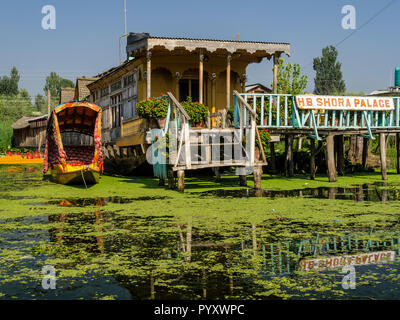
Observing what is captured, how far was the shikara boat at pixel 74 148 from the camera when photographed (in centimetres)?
1491

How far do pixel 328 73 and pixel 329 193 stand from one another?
65100 mm

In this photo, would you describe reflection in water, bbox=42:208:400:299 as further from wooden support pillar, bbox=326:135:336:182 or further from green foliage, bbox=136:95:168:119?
wooden support pillar, bbox=326:135:336:182

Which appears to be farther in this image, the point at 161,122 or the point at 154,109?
the point at 154,109

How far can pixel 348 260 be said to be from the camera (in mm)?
5234

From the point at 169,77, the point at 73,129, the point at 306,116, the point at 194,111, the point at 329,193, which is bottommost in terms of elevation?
the point at 329,193

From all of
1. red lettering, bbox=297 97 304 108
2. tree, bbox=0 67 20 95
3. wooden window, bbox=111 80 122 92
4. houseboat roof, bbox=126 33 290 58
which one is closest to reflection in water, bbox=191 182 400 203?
red lettering, bbox=297 97 304 108

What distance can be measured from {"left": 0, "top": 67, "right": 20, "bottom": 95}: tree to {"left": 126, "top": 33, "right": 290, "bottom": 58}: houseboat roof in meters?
80.2

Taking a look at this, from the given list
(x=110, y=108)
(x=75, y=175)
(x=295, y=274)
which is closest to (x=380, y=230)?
(x=295, y=274)

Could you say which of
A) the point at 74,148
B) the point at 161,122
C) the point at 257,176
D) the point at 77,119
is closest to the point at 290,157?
the point at 257,176

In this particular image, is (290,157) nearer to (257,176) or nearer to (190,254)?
(257,176)

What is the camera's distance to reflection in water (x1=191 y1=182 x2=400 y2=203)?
11.3m
